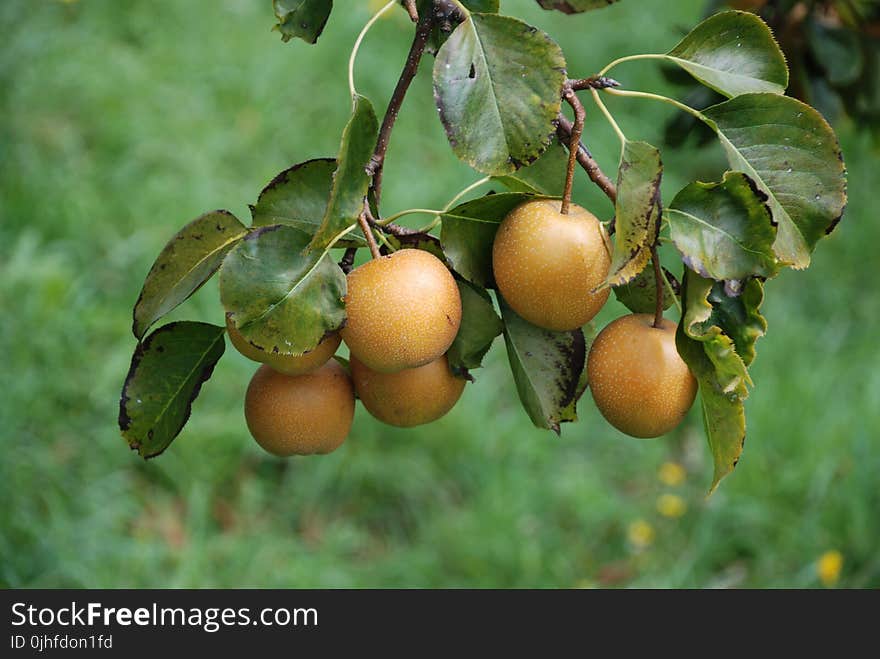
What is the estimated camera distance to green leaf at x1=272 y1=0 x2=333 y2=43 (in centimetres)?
71

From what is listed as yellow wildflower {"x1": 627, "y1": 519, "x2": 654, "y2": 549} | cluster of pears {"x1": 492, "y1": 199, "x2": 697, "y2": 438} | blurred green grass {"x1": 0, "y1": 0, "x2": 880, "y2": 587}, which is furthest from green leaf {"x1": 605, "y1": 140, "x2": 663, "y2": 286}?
yellow wildflower {"x1": 627, "y1": 519, "x2": 654, "y2": 549}

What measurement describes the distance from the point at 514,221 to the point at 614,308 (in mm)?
1809

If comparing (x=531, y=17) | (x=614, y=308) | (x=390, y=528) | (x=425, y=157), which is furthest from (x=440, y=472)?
(x=531, y=17)

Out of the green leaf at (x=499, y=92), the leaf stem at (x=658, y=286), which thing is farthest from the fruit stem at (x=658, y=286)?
the green leaf at (x=499, y=92)

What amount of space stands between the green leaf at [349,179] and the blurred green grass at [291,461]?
1386 millimetres

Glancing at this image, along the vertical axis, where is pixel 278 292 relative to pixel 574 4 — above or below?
below

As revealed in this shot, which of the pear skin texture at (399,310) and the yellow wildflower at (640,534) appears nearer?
the pear skin texture at (399,310)

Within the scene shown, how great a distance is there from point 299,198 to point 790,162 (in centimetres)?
31

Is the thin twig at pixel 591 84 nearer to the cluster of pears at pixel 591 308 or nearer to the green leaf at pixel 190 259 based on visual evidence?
the cluster of pears at pixel 591 308

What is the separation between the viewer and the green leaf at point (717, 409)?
0.63m

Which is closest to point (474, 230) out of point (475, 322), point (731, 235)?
point (475, 322)

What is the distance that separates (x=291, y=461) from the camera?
2139 mm

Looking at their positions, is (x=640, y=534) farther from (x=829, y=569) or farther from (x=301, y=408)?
(x=301, y=408)

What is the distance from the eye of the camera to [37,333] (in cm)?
204
